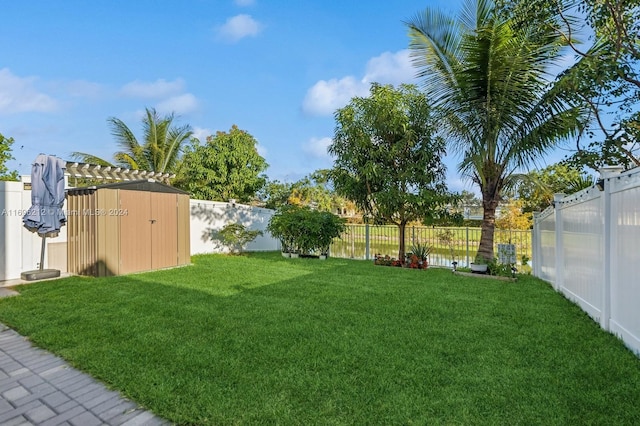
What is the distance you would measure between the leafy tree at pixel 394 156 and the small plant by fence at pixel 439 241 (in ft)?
2.40

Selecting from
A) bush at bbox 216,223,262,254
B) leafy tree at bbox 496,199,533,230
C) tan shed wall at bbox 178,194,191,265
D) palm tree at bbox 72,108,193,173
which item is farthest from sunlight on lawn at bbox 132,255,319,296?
palm tree at bbox 72,108,193,173

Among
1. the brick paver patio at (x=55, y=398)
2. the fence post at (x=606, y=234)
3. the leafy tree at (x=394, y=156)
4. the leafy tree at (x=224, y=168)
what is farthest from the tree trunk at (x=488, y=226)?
the leafy tree at (x=224, y=168)

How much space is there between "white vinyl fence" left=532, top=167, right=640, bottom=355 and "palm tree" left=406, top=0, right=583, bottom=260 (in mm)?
1792

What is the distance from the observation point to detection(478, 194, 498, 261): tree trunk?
24.7 ft

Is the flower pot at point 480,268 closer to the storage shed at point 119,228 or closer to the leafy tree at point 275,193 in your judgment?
the storage shed at point 119,228

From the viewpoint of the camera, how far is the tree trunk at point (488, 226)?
24.7 ft

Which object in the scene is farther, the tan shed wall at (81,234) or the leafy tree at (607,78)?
the tan shed wall at (81,234)

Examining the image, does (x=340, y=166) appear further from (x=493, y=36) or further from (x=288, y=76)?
(x=288, y=76)

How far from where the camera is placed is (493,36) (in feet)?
21.4

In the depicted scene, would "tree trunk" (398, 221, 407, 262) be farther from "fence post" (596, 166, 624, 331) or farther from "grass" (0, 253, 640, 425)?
"fence post" (596, 166, 624, 331)

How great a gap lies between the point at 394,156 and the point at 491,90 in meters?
2.62

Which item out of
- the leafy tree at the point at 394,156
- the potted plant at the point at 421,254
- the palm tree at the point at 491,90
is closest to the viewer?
the palm tree at the point at 491,90

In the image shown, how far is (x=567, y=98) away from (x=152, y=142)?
15972mm

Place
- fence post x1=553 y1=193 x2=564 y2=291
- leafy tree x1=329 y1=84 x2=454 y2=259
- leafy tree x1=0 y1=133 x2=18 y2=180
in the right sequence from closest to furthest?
fence post x1=553 y1=193 x2=564 y2=291, leafy tree x1=329 y1=84 x2=454 y2=259, leafy tree x1=0 y1=133 x2=18 y2=180
